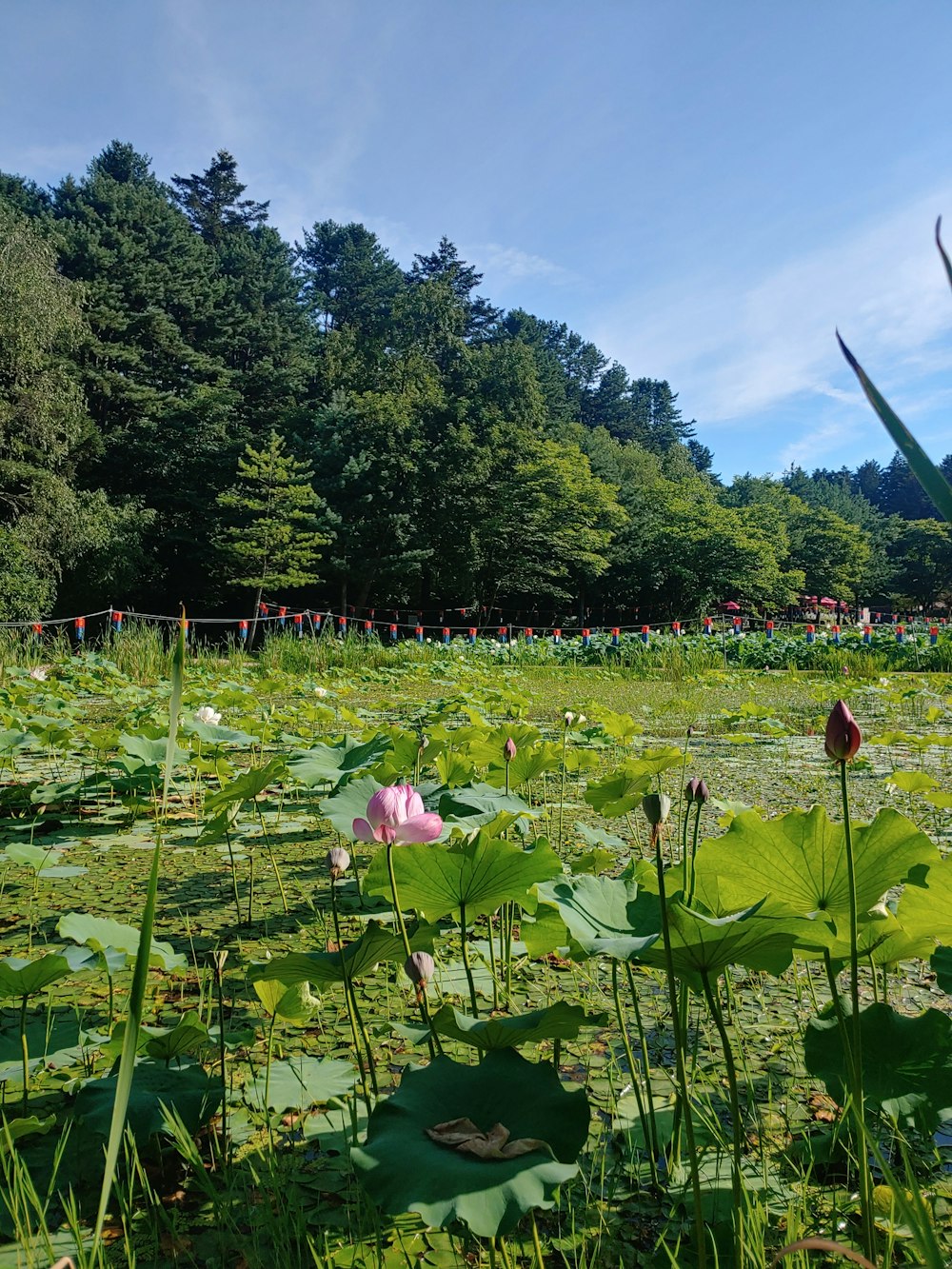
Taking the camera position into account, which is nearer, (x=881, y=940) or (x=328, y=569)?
(x=881, y=940)

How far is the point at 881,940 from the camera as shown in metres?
0.78

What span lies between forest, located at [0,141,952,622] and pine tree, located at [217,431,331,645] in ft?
0.21

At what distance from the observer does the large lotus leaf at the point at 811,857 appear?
0.69m

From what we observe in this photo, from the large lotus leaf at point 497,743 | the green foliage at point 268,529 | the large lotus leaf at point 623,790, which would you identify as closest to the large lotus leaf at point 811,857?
the large lotus leaf at point 623,790

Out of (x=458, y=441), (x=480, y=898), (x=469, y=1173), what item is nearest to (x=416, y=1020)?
(x=480, y=898)

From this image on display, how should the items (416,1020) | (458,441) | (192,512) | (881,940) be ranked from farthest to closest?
(458,441)
(192,512)
(416,1020)
(881,940)

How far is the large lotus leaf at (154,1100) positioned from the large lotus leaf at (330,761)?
0.70 m

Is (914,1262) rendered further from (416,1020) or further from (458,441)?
(458,441)

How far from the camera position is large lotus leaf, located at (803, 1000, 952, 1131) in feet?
2.36

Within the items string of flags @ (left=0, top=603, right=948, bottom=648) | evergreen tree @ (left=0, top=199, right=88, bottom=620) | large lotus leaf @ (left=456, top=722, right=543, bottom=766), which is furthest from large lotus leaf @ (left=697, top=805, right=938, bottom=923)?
evergreen tree @ (left=0, top=199, right=88, bottom=620)

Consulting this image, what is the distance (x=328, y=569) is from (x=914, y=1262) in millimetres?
17506

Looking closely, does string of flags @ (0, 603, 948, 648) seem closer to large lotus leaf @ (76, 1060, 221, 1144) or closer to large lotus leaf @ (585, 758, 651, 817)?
large lotus leaf @ (585, 758, 651, 817)

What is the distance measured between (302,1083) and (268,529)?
584 inches

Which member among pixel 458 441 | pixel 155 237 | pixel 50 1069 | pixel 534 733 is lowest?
pixel 50 1069
